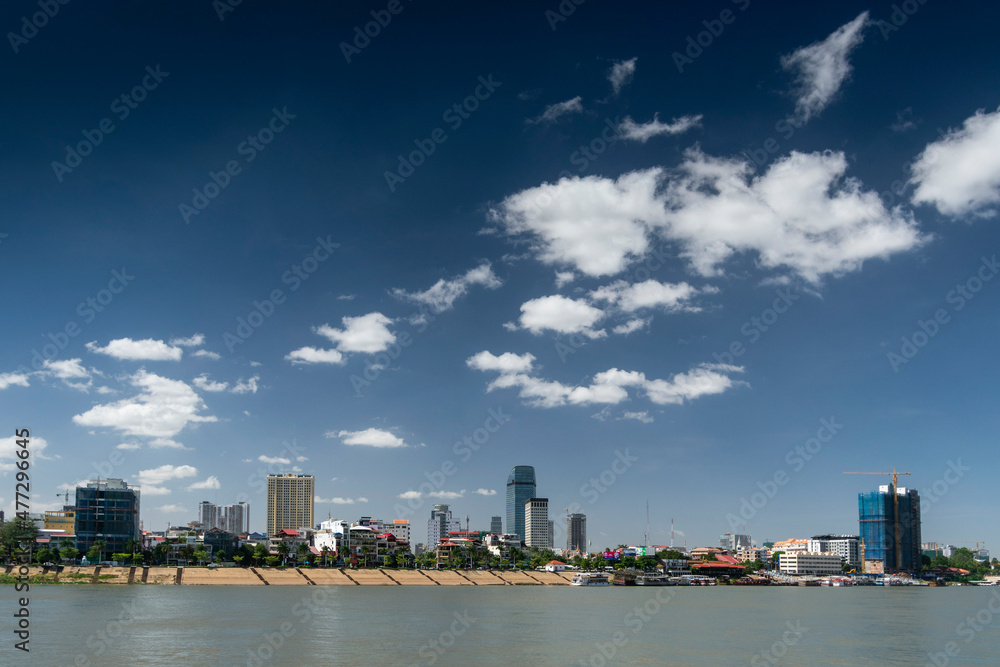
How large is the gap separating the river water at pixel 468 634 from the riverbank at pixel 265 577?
42.2m

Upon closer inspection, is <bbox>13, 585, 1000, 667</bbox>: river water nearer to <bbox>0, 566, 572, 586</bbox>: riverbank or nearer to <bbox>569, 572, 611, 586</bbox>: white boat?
<bbox>0, 566, 572, 586</bbox>: riverbank

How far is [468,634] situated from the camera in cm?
7069

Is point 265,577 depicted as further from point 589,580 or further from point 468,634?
point 468,634

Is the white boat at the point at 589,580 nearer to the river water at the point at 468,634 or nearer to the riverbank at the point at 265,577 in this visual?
the riverbank at the point at 265,577

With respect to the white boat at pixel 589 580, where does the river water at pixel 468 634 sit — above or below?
above

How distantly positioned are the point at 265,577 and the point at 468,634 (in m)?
108

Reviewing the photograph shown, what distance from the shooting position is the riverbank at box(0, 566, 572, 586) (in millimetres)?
149875

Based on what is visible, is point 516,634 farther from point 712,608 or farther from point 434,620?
point 712,608

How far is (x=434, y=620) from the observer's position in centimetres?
8344

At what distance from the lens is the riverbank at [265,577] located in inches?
5901

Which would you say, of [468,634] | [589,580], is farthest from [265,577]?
[468,634]

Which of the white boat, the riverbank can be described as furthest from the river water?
the white boat

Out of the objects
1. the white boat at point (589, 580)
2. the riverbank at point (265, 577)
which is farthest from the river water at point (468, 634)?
the white boat at point (589, 580)

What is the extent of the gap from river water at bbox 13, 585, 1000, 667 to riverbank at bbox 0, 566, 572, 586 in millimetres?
42164
